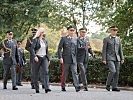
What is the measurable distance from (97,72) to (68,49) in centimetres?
497

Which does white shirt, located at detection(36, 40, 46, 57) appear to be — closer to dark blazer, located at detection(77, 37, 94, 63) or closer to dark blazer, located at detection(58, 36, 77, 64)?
dark blazer, located at detection(58, 36, 77, 64)

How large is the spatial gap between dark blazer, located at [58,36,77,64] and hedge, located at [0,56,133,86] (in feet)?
12.1

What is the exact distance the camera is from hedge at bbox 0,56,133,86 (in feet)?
51.9

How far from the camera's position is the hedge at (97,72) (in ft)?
51.9

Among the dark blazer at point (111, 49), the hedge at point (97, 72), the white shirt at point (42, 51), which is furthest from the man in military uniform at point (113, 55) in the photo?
the hedge at point (97, 72)

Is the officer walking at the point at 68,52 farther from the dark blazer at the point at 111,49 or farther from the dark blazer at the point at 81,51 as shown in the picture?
the dark blazer at the point at 111,49

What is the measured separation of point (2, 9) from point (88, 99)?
14.0m

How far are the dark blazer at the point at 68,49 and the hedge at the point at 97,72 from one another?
3703mm

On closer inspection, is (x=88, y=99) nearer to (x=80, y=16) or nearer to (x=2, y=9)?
(x=2, y=9)

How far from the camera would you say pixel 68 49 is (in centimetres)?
1256

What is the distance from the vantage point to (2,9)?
23.0 meters

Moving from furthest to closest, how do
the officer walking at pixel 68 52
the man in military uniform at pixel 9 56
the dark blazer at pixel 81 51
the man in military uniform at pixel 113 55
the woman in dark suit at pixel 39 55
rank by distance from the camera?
1. the man in military uniform at pixel 9 56
2. the dark blazer at pixel 81 51
3. the man in military uniform at pixel 113 55
4. the officer walking at pixel 68 52
5. the woman in dark suit at pixel 39 55

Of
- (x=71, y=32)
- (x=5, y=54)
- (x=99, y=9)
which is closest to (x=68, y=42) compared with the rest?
(x=71, y=32)

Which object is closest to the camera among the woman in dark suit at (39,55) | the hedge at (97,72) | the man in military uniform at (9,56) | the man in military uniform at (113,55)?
the woman in dark suit at (39,55)
